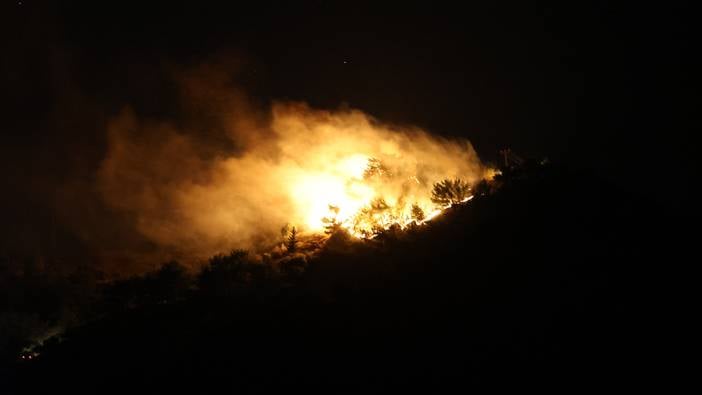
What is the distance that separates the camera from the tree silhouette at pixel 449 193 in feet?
67.0

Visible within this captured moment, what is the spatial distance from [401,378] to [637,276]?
6587 mm

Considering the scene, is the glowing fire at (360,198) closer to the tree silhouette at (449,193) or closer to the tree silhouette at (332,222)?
the tree silhouette at (332,222)

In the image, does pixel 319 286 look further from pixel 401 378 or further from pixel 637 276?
pixel 637 276

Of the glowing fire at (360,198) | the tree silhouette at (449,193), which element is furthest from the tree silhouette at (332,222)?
the tree silhouette at (449,193)

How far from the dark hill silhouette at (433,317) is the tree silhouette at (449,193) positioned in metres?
2.33

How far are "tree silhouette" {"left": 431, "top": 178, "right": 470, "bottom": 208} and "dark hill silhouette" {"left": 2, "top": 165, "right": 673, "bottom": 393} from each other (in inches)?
91.9

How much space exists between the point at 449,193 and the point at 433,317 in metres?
9.57

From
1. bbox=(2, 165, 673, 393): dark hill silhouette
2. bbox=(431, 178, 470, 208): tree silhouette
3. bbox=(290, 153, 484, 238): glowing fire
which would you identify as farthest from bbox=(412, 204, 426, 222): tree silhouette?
bbox=(2, 165, 673, 393): dark hill silhouette

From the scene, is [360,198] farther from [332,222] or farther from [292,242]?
[292,242]

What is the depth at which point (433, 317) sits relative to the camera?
38.4 ft

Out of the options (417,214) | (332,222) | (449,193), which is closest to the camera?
(417,214)

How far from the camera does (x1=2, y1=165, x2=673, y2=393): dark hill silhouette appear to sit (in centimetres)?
971

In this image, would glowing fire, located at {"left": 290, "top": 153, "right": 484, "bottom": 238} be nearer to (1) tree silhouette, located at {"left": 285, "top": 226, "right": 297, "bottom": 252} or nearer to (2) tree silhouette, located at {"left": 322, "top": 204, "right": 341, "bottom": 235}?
(2) tree silhouette, located at {"left": 322, "top": 204, "right": 341, "bottom": 235}

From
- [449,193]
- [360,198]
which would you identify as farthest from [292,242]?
[449,193]
